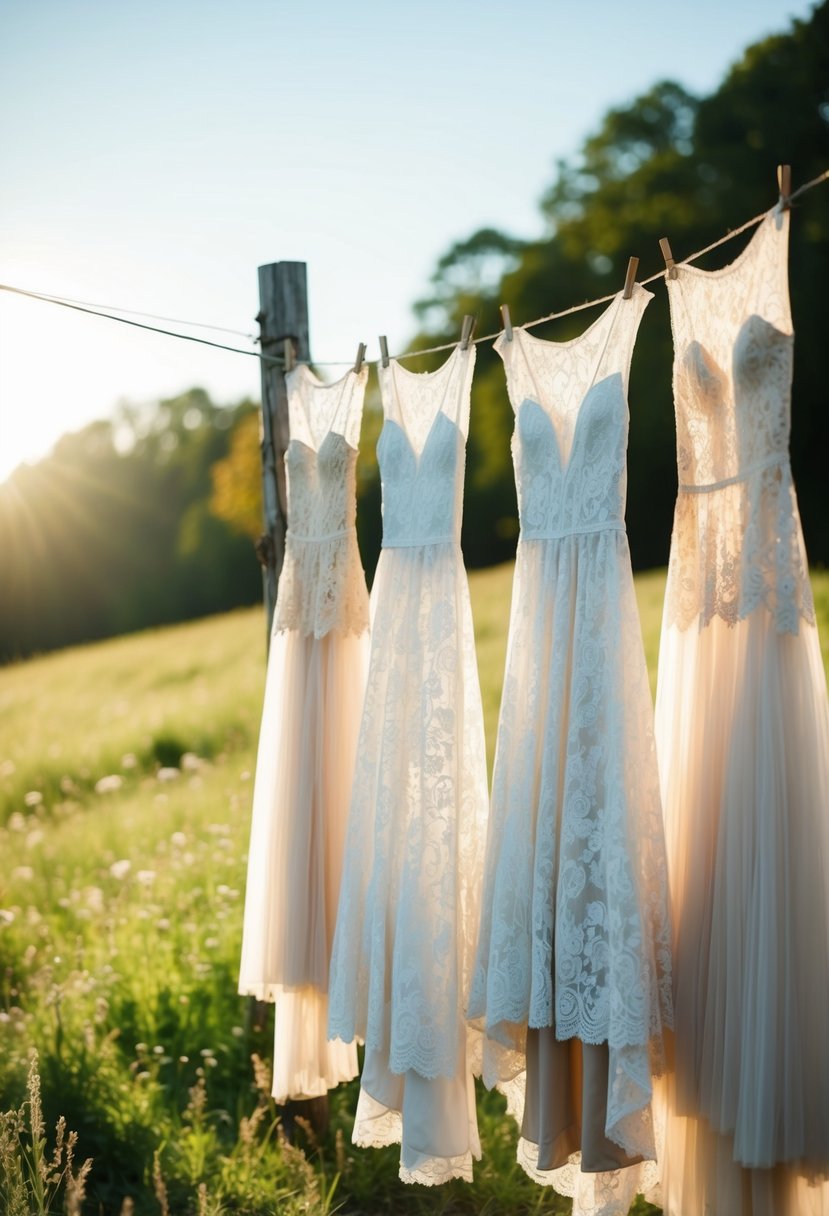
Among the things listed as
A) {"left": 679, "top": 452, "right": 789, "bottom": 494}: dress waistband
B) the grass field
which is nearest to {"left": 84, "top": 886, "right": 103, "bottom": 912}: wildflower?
the grass field

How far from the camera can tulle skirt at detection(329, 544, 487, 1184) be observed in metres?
2.59

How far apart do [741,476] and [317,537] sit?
141 cm

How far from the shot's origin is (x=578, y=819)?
91.3 inches

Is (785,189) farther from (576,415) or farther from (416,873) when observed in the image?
(416,873)

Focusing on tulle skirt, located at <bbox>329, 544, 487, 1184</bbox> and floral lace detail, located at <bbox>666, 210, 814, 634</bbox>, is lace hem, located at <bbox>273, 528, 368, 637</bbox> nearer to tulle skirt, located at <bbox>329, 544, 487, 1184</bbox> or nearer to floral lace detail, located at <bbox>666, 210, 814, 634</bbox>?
tulle skirt, located at <bbox>329, 544, 487, 1184</bbox>

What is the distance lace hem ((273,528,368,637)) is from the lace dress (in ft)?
2.29

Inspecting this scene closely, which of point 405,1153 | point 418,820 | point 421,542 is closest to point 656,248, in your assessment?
point 421,542

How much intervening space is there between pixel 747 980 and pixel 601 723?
0.65 metres

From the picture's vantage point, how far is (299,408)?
3256 mm

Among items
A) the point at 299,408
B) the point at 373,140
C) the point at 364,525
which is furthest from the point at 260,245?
the point at 299,408

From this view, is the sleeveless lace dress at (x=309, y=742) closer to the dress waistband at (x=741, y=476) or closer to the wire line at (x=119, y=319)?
the wire line at (x=119, y=319)

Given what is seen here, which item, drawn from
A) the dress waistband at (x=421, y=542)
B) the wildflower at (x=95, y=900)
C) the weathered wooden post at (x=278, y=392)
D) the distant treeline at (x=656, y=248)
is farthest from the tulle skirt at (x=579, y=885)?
the distant treeline at (x=656, y=248)

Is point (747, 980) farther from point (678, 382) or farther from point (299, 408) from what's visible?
point (299, 408)

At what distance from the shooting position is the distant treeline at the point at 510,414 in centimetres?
1127
